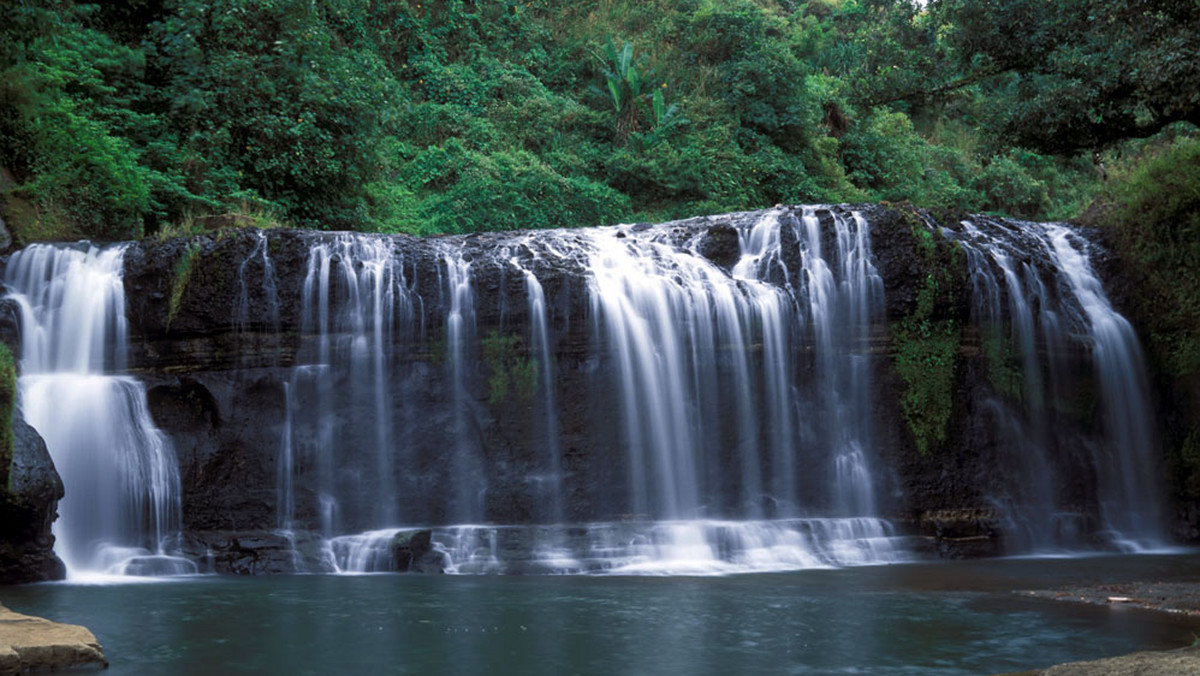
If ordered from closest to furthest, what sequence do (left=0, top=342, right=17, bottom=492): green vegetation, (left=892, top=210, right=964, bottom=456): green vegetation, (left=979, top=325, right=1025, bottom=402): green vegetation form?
(left=0, top=342, right=17, bottom=492): green vegetation → (left=892, top=210, right=964, bottom=456): green vegetation → (left=979, top=325, right=1025, bottom=402): green vegetation

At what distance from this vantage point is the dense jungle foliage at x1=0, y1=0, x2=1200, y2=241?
604 inches

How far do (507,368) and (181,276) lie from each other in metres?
4.08

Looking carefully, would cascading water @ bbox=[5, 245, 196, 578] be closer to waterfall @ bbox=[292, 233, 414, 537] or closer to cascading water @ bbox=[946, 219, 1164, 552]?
waterfall @ bbox=[292, 233, 414, 537]

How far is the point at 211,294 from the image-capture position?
43.4 ft

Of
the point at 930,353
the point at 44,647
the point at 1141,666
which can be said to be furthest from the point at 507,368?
the point at 1141,666

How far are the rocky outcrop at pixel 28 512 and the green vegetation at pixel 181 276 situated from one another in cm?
242

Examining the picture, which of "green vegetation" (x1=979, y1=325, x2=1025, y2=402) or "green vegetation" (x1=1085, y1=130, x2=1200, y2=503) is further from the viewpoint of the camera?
"green vegetation" (x1=1085, y1=130, x2=1200, y2=503)

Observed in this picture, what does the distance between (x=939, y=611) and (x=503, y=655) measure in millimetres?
3739

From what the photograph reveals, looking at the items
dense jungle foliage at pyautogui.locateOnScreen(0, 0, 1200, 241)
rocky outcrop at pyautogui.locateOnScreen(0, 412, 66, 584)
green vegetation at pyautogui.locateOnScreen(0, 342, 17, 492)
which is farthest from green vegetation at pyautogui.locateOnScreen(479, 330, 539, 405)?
green vegetation at pyautogui.locateOnScreen(0, 342, 17, 492)

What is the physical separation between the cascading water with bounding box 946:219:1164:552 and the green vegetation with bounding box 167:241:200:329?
31.8ft

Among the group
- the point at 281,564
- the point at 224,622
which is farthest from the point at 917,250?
the point at 224,622

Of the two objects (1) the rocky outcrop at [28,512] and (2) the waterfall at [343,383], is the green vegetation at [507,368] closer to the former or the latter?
(2) the waterfall at [343,383]

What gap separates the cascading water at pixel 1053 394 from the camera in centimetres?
1392

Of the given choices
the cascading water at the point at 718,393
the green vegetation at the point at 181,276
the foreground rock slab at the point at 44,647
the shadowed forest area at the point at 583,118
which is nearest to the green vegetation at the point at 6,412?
the green vegetation at the point at 181,276
